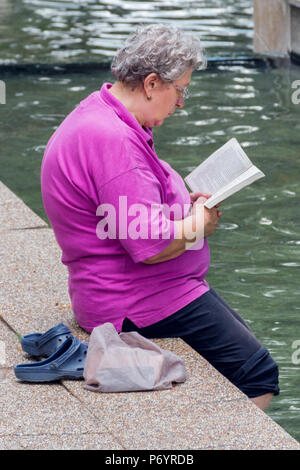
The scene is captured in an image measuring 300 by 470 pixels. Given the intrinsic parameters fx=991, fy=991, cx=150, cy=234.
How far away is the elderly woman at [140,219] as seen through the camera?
387 cm

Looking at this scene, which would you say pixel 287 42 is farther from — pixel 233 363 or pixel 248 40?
pixel 233 363

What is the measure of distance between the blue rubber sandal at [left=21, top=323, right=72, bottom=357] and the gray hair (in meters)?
1.10

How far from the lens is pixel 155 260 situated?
3.98m

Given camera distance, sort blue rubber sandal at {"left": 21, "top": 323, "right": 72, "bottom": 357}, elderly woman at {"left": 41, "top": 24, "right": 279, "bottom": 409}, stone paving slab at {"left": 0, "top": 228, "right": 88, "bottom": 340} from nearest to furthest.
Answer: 1. elderly woman at {"left": 41, "top": 24, "right": 279, "bottom": 409}
2. blue rubber sandal at {"left": 21, "top": 323, "right": 72, "bottom": 357}
3. stone paving slab at {"left": 0, "top": 228, "right": 88, "bottom": 340}

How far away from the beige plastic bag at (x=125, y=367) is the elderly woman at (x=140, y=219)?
22 cm

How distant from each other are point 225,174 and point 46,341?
1.04 metres

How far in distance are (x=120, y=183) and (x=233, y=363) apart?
3.10 feet

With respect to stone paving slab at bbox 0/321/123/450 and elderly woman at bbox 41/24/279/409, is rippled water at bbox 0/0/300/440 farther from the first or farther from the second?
stone paving slab at bbox 0/321/123/450

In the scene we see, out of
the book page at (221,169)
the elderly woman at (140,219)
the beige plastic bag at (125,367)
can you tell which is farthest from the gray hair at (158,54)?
the beige plastic bag at (125,367)

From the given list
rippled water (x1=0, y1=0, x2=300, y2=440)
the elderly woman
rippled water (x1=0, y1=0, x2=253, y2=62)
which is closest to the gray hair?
the elderly woman

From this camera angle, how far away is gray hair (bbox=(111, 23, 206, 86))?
3908 millimetres

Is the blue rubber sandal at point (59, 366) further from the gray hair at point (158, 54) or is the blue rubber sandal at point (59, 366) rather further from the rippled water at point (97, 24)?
the rippled water at point (97, 24)

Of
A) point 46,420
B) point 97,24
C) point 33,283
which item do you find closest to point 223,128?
point 33,283

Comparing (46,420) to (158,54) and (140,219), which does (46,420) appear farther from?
(158,54)
